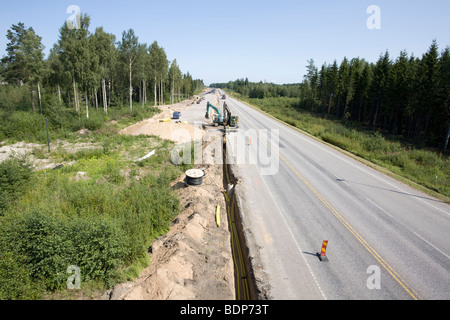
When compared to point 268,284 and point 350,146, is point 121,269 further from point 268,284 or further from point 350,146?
point 350,146

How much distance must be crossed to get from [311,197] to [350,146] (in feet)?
53.8

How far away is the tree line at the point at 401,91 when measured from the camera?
34438mm

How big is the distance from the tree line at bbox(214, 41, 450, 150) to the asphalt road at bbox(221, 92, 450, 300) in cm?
2262

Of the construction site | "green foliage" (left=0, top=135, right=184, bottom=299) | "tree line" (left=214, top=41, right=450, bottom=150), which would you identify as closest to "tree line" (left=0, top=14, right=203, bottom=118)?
"green foliage" (left=0, top=135, right=184, bottom=299)

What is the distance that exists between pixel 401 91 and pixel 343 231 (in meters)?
42.7

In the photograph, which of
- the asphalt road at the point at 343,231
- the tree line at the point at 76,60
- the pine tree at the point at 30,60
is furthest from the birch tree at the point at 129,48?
the asphalt road at the point at 343,231

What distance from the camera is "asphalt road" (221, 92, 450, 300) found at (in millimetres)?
8531

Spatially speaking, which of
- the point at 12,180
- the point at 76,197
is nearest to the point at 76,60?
the point at 12,180

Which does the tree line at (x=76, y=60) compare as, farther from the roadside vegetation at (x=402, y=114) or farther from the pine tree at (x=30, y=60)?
the roadside vegetation at (x=402, y=114)

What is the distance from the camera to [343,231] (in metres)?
11.7

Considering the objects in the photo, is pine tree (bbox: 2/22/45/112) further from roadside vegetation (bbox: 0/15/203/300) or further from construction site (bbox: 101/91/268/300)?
construction site (bbox: 101/91/268/300)

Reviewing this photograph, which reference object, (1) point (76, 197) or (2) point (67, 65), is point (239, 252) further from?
(2) point (67, 65)

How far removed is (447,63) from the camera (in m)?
30.4

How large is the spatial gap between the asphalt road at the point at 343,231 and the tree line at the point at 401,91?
74.2ft
